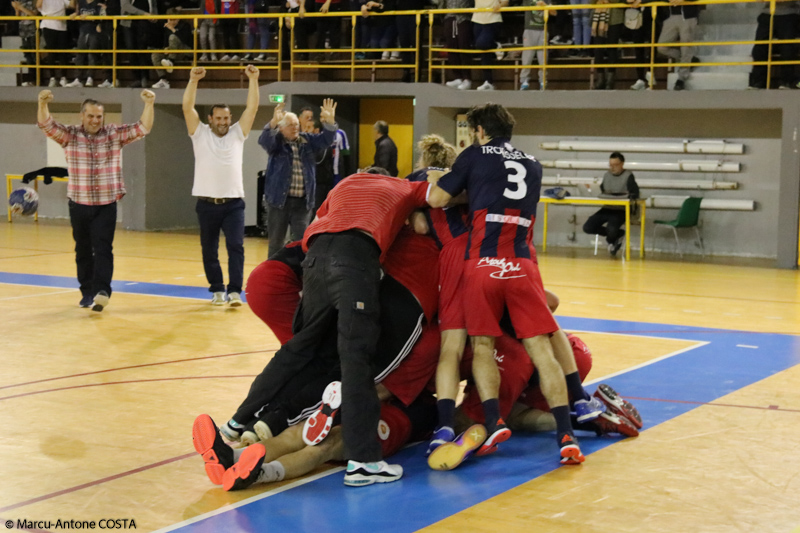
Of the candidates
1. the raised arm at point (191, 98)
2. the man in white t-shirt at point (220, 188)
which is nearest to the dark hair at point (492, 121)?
the raised arm at point (191, 98)

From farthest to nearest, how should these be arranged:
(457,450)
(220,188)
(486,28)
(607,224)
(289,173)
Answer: (486,28), (607,224), (289,173), (220,188), (457,450)

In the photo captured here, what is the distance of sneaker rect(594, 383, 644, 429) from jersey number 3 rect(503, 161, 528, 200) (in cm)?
120

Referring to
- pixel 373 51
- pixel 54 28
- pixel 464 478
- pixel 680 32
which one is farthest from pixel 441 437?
pixel 54 28

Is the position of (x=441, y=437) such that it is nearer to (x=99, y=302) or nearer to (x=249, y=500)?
(x=249, y=500)

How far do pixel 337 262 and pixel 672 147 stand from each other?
41.6 ft

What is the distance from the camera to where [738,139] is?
643 inches

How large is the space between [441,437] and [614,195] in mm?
11525

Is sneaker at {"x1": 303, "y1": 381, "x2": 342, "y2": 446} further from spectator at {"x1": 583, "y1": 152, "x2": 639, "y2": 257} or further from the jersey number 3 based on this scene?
spectator at {"x1": 583, "y1": 152, "x2": 639, "y2": 257}

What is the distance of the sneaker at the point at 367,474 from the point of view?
179 inches

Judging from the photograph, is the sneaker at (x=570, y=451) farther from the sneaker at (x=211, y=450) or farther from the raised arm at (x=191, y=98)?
the raised arm at (x=191, y=98)

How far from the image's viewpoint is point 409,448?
17.4ft

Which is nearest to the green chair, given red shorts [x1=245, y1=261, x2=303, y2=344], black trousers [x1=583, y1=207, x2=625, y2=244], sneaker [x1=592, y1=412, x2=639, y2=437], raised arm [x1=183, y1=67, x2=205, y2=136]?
black trousers [x1=583, y1=207, x2=625, y2=244]

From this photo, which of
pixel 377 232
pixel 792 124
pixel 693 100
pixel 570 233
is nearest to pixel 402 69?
pixel 570 233

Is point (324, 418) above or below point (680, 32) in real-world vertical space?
below
